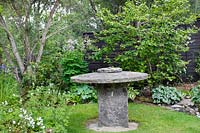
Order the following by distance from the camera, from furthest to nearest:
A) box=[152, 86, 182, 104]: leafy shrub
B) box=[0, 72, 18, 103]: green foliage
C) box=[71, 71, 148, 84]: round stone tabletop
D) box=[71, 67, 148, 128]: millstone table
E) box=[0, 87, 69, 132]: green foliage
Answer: box=[152, 86, 182, 104]: leafy shrub → box=[0, 72, 18, 103]: green foliage → box=[71, 67, 148, 128]: millstone table → box=[71, 71, 148, 84]: round stone tabletop → box=[0, 87, 69, 132]: green foliage

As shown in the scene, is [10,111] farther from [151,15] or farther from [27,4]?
[151,15]

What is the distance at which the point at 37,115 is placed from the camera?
398 cm

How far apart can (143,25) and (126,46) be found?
0.60 m

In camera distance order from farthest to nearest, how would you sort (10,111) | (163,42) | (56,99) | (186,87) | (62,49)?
(62,49) → (186,87) → (163,42) → (56,99) → (10,111)

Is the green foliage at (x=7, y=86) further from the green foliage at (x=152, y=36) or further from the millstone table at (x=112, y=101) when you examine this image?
the green foliage at (x=152, y=36)

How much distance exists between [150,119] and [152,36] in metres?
1.95

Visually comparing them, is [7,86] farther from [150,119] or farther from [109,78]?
[150,119]

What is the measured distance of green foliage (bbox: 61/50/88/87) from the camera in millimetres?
7352

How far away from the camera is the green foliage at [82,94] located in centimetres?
671

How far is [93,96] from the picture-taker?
681 cm

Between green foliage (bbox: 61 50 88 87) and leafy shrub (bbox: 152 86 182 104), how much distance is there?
1837 mm

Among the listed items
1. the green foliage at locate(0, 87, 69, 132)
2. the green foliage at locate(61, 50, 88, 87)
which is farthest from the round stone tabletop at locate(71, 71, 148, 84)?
the green foliage at locate(61, 50, 88, 87)

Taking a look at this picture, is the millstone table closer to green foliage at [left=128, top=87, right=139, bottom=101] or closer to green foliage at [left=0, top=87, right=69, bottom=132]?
green foliage at [left=0, top=87, right=69, bottom=132]

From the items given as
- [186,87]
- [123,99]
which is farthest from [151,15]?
[123,99]
